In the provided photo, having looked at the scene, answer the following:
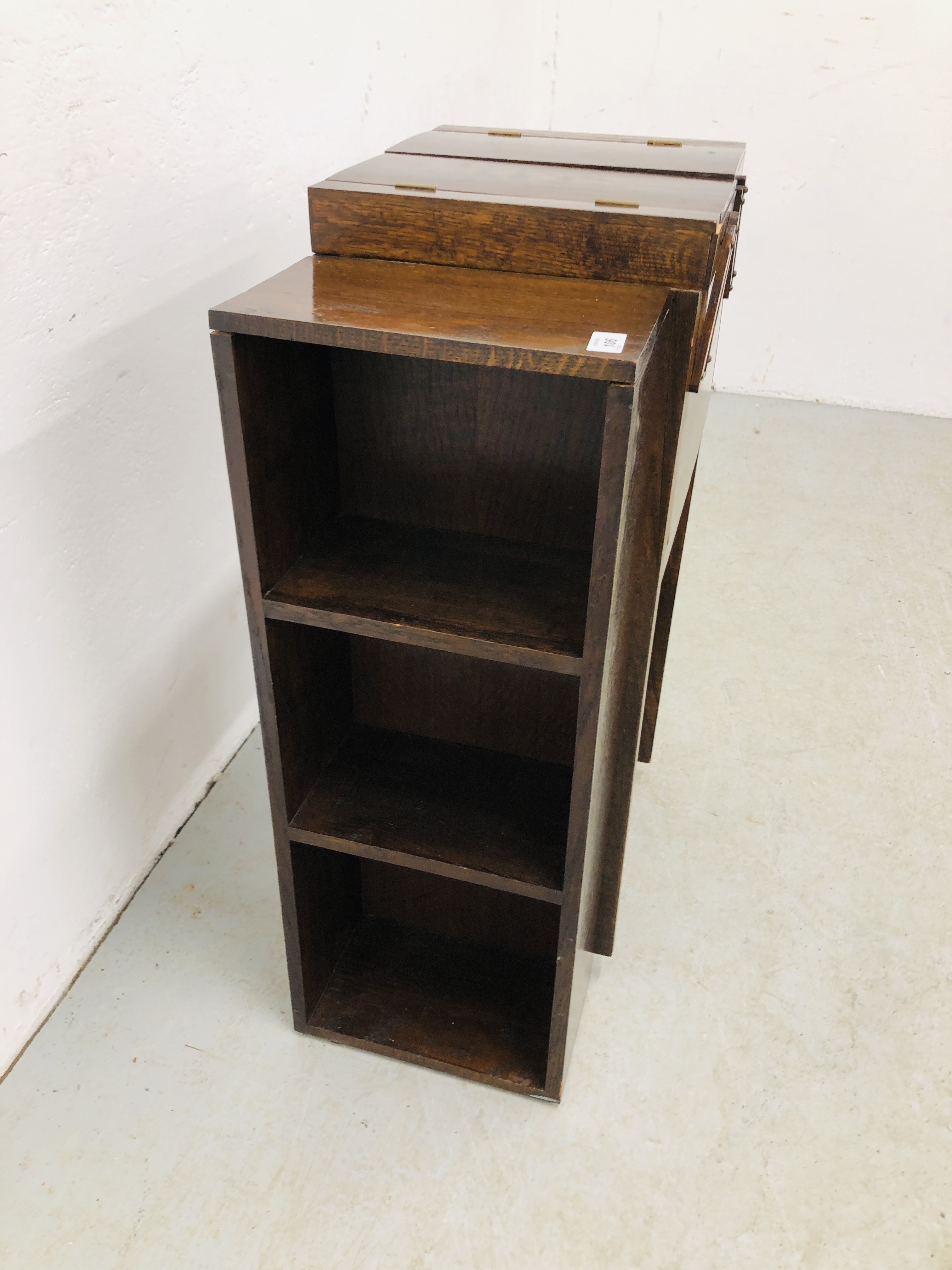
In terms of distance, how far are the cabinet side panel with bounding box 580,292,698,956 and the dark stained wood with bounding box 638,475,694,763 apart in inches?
16.1

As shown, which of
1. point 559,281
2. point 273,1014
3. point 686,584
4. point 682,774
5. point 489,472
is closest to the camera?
point 559,281

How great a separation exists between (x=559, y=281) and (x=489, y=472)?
10.6 inches

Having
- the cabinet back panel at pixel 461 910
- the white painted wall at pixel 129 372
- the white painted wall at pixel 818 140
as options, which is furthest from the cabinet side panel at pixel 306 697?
the white painted wall at pixel 818 140

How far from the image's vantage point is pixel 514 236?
1232 mm

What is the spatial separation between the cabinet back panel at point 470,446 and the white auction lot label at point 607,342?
198 millimetres

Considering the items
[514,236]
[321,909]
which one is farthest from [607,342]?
[321,909]

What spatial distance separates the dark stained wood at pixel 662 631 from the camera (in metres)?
1.96

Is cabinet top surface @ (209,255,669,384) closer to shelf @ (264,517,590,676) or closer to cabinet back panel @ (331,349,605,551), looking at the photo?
cabinet back panel @ (331,349,605,551)

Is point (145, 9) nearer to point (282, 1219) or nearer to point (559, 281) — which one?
point (559, 281)

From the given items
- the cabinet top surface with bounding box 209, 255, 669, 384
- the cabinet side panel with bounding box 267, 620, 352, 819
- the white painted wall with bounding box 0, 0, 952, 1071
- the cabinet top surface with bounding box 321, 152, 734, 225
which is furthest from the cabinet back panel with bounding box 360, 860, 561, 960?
the cabinet top surface with bounding box 321, 152, 734, 225

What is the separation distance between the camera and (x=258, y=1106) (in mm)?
1545

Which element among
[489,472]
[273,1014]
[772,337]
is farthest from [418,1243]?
[772,337]

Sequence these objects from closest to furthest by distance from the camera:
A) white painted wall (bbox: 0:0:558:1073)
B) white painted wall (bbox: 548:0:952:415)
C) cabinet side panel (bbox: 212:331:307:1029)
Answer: cabinet side panel (bbox: 212:331:307:1029)
white painted wall (bbox: 0:0:558:1073)
white painted wall (bbox: 548:0:952:415)

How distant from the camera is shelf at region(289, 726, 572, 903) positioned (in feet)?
4.63
